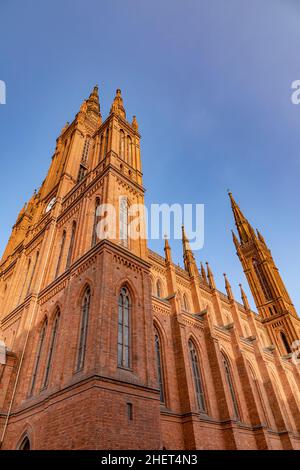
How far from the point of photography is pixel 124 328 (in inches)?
509

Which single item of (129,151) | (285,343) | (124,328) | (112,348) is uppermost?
(129,151)

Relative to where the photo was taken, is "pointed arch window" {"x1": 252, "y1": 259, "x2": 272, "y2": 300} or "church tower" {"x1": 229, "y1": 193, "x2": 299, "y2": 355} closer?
"church tower" {"x1": 229, "y1": 193, "x2": 299, "y2": 355}

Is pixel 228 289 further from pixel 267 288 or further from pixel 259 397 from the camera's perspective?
pixel 259 397

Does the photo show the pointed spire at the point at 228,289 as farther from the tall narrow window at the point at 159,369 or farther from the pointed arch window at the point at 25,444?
the pointed arch window at the point at 25,444

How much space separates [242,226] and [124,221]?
4404 cm

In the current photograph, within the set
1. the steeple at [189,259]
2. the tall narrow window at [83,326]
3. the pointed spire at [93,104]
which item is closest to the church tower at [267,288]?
the steeple at [189,259]

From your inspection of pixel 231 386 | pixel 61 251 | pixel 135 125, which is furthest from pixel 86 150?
pixel 231 386

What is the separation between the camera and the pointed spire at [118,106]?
79.9 feet

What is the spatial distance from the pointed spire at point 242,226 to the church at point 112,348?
89.6 feet

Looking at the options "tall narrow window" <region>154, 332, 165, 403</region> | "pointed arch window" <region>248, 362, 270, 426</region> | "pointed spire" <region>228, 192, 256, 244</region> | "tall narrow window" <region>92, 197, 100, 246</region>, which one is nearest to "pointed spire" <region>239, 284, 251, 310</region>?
"pointed arch window" <region>248, 362, 270, 426</region>

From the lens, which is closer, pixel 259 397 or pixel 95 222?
pixel 95 222

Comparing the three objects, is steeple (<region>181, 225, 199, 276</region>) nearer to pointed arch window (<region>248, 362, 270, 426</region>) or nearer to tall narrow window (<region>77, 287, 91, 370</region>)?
pointed arch window (<region>248, 362, 270, 426</region>)

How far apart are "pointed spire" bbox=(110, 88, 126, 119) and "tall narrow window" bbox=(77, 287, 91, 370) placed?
15.5m

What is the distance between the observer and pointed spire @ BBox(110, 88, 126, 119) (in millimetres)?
24341
